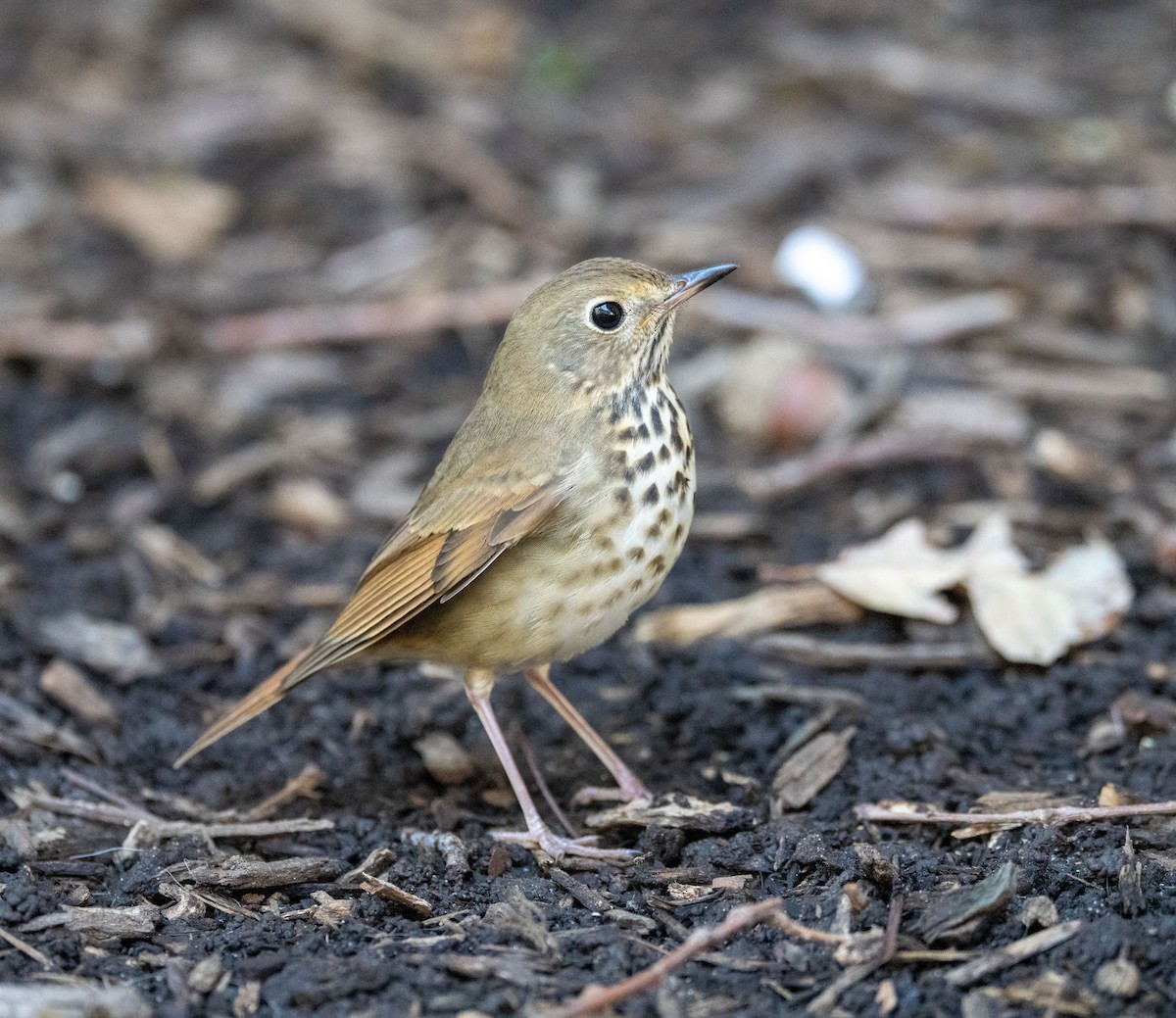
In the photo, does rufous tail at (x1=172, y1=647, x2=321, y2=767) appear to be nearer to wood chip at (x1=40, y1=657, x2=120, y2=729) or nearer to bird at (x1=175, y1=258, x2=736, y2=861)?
bird at (x1=175, y1=258, x2=736, y2=861)

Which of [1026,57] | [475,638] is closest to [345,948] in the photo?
[475,638]

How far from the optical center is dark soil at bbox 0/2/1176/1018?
344 cm

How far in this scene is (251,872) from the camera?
388 cm

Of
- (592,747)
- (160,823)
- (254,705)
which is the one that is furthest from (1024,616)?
(160,823)

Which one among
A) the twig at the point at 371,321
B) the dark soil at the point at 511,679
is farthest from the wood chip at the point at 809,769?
the twig at the point at 371,321

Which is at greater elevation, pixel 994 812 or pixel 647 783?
pixel 994 812

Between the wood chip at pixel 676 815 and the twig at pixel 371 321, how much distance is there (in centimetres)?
310

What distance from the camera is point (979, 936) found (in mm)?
3350

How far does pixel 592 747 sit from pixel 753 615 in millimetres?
894

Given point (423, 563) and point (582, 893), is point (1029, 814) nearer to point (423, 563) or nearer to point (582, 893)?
point (582, 893)

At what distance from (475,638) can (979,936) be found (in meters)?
1.60

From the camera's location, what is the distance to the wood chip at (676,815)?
13.2 ft

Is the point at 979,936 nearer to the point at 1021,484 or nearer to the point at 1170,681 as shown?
the point at 1170,681

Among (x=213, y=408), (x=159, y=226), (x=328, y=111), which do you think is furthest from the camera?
(x=328, y=111)
